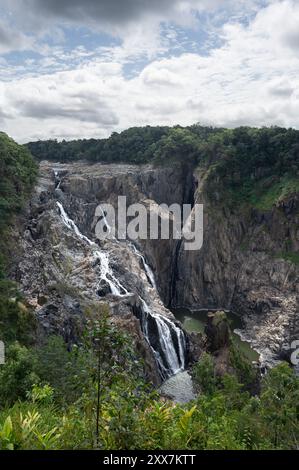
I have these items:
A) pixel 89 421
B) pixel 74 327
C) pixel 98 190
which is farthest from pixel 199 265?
pixel 89 421

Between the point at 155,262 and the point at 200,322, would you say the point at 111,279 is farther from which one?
the point at 155,262

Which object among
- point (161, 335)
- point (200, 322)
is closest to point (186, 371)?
point (161, 335)

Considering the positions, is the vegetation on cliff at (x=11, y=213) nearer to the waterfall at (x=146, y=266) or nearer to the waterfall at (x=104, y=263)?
the waterfall at (x=104, y=263)

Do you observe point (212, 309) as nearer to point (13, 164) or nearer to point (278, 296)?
point (278, 296)

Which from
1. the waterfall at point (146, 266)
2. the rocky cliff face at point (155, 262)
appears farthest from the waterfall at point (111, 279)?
the waterfall at point (146, 266)

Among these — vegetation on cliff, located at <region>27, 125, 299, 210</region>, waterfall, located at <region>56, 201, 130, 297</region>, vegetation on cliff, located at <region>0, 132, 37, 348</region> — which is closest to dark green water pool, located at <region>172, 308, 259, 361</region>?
waterfall, located at <region>56, 201, 130, 297</region>

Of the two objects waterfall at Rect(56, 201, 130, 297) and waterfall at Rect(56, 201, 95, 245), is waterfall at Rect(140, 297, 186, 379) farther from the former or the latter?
waterfall at Rect(56, 201, 95, 245)
